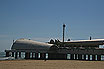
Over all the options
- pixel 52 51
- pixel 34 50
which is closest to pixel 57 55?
pixel 52 51

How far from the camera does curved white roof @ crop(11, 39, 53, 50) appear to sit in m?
83.2

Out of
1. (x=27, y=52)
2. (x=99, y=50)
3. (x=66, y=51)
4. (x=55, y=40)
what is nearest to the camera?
(x=99, y=50)

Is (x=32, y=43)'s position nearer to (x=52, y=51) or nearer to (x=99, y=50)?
(x=52, y=51)

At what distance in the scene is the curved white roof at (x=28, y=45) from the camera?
273ft

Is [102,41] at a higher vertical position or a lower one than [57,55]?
higher

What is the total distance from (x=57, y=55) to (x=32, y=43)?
13.7 meters

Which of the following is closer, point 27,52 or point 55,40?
point 27,52

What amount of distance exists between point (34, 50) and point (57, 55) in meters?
9.26

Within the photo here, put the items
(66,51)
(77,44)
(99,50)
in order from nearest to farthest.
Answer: (99,50) → (66,51) → (77,44)

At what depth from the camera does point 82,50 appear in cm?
7269

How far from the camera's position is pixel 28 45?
285 ft

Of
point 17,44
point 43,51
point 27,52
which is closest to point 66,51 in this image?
point 43,51

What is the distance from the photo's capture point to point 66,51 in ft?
246

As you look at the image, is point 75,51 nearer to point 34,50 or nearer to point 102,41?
point 102,41
